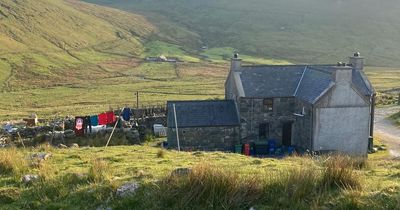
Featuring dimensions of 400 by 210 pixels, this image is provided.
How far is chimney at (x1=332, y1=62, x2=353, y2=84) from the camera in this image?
112 feet

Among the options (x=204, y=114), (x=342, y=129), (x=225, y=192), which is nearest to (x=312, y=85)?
(x=342, y=129)

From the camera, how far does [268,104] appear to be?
36844 millimetres

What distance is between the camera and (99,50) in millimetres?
146875

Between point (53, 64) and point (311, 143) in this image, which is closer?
point (311, 143)

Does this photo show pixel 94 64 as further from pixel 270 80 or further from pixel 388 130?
pixel 270 80

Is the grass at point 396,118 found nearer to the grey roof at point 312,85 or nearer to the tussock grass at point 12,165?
the grey roof at point 312,85

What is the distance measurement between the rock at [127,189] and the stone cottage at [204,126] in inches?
938

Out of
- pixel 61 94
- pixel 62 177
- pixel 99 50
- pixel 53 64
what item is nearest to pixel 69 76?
pixel 53 64

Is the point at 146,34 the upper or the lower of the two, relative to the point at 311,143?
upper

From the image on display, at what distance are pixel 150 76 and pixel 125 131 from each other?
76.0 meters

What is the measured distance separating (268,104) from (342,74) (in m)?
6.10

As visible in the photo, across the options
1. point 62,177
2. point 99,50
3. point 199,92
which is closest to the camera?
point 62,177

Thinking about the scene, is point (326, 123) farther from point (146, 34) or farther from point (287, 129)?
point (146, 34)

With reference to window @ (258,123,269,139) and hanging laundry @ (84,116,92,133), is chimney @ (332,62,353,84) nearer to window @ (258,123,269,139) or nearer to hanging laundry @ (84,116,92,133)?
window @ (258,123,269,139)
